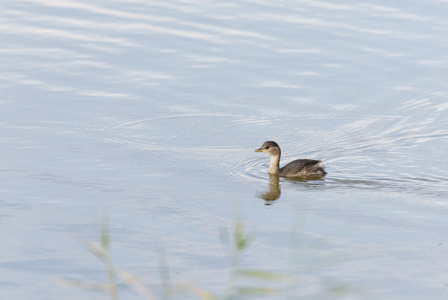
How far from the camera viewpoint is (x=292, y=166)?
40.1ft

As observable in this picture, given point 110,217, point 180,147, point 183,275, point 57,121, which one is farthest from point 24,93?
point 183,275

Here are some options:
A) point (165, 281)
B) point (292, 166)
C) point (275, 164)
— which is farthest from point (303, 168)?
point (165, 281)

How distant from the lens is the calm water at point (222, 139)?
8.21 metres

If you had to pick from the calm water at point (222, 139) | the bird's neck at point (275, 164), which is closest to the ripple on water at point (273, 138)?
the calm water at point (222, 139)

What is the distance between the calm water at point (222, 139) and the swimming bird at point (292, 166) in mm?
170

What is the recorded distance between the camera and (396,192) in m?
10.9

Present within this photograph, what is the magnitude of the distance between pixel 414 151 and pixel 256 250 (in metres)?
4.77

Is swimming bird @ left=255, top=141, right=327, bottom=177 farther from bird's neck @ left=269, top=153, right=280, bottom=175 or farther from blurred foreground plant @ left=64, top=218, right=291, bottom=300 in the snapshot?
blurred foreground plant @ left=64, top=218, right=291, bottom=300

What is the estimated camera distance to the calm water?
26.9 feet

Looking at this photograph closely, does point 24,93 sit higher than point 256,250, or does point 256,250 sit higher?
point 24,93

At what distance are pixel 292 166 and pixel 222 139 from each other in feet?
Result: 4.78

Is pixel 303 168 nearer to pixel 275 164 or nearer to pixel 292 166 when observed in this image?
pixel 292 166

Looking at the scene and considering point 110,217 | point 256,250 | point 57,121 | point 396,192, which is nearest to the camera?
point 256,250

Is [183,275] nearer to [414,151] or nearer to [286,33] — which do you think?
[414,151]
